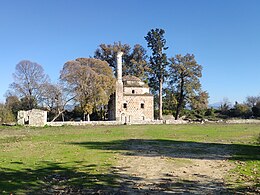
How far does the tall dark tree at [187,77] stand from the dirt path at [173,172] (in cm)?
3650

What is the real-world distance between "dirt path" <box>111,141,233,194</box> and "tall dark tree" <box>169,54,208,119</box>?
36.5 metres

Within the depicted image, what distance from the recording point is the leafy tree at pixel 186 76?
161ft

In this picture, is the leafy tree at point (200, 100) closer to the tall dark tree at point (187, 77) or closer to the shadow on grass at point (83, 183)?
the tall dark tree at point (187, 77)

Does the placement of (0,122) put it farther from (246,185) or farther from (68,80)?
(246,185)

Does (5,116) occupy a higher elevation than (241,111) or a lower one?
lower

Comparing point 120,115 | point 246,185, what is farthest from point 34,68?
point 246,185

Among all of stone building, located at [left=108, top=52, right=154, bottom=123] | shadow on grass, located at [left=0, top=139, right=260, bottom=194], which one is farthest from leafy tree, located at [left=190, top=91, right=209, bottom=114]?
shadow on grass, located at [left=0, top=139, right=260, bottom=194]

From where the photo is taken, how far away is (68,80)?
4106 cm

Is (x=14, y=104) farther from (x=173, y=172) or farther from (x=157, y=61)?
(x=173, y=172)

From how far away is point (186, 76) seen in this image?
163 ft

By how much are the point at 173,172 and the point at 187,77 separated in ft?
137

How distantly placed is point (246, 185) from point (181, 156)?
506cm

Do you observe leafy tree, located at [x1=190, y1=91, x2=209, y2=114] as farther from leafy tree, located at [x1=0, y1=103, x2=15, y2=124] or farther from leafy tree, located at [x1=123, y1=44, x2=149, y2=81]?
leafy tree, located at [x1=0, y1=103, x2=15, y2=124]

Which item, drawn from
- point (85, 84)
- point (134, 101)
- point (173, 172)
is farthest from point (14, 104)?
point (173, 172)
